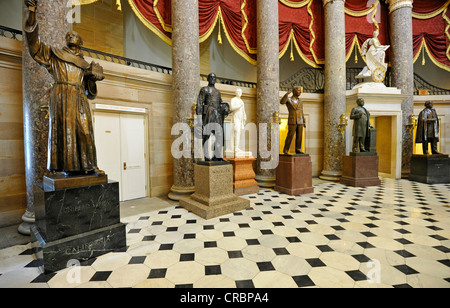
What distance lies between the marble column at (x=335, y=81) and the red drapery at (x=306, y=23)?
60 cm

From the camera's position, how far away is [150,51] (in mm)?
7773

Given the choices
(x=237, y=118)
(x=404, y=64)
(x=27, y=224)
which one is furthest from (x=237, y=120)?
(x=404, y=64)

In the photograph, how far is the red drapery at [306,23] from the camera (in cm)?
551

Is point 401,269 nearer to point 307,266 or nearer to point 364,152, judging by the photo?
point 307,266

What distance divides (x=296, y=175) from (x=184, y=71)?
3.85 metres

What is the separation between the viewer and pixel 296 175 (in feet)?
18.1

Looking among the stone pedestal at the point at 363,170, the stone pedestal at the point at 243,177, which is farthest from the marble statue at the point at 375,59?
the stone pedestal at the point at 243,177

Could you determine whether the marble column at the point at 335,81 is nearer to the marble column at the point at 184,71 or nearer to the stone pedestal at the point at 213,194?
the stone pedestal at the point at 213,194

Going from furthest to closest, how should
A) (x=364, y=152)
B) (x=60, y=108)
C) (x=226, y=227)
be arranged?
(x=364, y=152), (x=226, y=227), (x=60, y=108)

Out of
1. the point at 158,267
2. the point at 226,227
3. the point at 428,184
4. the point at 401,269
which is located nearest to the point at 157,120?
the point at 226,227

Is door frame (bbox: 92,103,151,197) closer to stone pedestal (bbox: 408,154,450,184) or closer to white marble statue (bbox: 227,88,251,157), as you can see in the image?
white marble statue (bbox: 227,88,251,157)

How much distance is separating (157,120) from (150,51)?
3.76m
